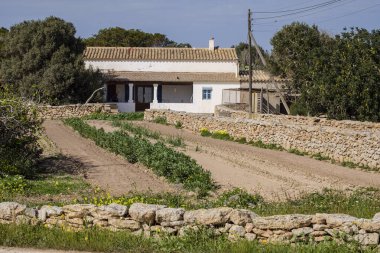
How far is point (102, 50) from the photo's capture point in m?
55.7

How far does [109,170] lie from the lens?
63.5 feet

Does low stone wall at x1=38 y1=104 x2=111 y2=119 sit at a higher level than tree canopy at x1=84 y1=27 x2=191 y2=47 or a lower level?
lower

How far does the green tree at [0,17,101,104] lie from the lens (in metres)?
45.0

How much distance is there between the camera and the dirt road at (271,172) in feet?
56.4

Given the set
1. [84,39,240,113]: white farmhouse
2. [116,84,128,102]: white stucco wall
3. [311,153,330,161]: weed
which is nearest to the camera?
[311,153,330,161]: weed

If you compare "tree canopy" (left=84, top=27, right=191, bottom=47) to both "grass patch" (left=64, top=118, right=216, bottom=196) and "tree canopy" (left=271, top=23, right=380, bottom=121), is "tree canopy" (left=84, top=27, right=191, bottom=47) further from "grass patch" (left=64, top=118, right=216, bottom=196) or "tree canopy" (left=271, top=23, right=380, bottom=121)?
"grass patch" (left=64, top=118, right=216, bottom=196)

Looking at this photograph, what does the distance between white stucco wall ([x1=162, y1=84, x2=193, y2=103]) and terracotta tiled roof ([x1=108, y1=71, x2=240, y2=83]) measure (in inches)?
37.2

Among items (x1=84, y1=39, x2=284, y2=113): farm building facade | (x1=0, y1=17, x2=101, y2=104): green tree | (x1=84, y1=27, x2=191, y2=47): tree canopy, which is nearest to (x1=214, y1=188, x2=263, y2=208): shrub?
(x1=0, y1=17, x2=101, y2=104): green tree

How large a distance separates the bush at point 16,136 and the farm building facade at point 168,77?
105 feet

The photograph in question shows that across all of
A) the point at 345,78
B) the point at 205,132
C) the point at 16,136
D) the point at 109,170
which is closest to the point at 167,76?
the point at 205,132

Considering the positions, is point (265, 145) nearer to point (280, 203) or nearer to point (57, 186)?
point (57, 186)

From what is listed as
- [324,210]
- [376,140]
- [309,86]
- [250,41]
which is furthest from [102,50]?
[324,210]

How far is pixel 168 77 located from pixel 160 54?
3576mm

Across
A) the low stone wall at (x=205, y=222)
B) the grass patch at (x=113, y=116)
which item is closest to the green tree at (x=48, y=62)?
the grass patch at (x=113, y=116)
